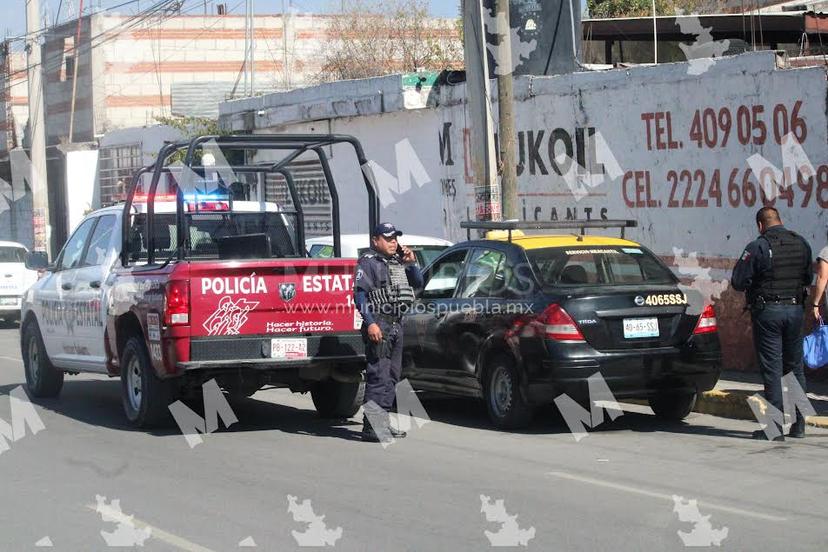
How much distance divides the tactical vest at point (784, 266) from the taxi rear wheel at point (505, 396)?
214 cm

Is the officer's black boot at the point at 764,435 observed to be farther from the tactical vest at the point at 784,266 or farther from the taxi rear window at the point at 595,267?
the taxi rear window at the point at 595,267

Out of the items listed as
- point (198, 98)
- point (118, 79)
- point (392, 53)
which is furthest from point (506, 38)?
point (118, 79)

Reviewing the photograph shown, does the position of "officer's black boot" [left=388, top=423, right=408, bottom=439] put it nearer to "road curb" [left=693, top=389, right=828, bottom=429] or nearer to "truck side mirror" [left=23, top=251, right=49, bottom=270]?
"road curb" [left=693, top=389, right=828, bottom=429]

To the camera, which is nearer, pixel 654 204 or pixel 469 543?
pixel 469 543

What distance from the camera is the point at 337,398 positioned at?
11.5m

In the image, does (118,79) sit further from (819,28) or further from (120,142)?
(819,28)

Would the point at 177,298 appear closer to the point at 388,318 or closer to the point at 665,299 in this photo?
the point at 388,318

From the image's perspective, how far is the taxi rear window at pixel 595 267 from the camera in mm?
10383

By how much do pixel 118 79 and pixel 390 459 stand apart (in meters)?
35.6

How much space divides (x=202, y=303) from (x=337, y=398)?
209cm

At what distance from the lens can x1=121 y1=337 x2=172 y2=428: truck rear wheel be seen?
1052 centimetres

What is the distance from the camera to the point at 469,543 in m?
6.57

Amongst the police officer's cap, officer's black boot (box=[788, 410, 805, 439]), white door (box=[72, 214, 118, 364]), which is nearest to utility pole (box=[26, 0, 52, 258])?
white door (box=[72, 214, 118, 364])

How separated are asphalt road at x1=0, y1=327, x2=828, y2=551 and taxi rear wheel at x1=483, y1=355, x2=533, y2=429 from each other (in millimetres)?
150
